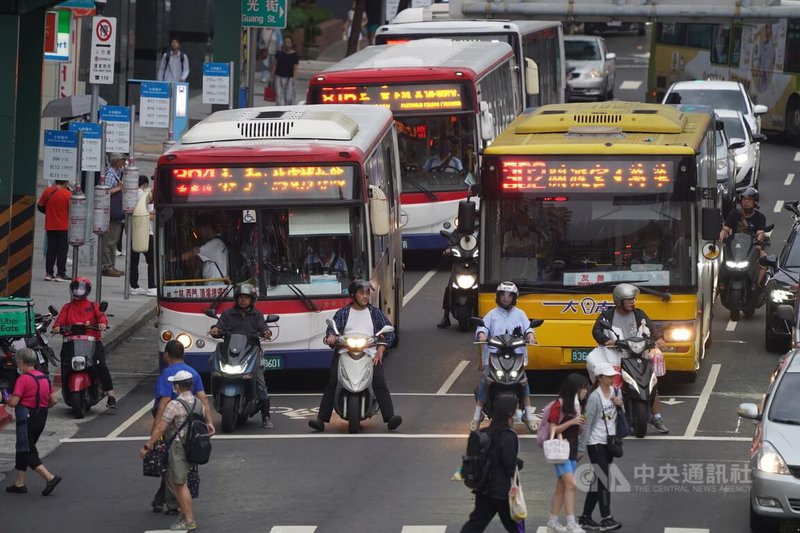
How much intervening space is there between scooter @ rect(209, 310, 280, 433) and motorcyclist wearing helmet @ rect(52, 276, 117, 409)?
1607 millimetres

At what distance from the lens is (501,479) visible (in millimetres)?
13688

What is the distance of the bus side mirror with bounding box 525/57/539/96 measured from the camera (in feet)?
125

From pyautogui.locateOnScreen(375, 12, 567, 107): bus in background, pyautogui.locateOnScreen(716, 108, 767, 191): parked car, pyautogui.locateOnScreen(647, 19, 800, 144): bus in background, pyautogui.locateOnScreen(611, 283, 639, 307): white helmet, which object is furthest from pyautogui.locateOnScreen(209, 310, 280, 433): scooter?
pyautogui.locateOnScreen(647, 19, 800, 144): bus in background

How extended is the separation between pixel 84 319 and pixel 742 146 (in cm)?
1850

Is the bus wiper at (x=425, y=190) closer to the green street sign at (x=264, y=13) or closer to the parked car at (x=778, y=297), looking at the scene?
the green street sign at (x=264, y=13)

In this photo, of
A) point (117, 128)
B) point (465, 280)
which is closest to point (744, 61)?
point (117, 128)

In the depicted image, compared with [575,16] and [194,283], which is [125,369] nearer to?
[194,283]

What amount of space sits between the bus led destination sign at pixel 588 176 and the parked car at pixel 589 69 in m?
31.7

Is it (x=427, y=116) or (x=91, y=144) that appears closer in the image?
(x=91, y=144)

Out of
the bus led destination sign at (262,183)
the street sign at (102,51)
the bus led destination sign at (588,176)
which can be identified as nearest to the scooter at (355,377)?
the bus led destination sign at (262,183)

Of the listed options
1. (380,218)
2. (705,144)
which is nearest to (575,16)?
(705,144)

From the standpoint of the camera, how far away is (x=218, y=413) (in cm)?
2070

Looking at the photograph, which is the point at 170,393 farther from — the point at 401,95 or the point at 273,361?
the point at 401,95

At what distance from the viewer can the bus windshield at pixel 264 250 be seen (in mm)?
21484
